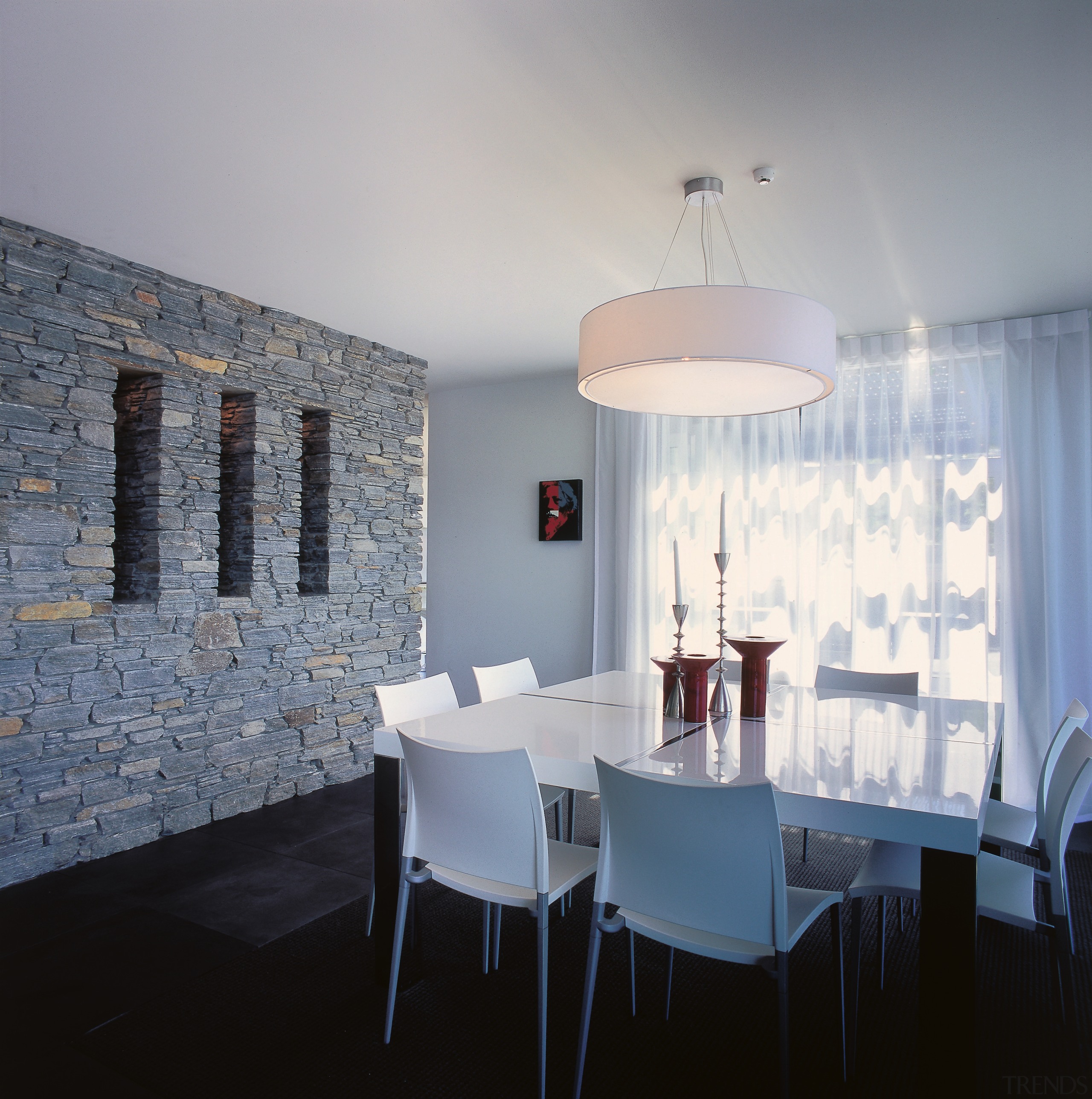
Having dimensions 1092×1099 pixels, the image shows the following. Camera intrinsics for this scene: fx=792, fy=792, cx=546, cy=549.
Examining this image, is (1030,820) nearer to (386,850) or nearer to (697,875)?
(697,875)

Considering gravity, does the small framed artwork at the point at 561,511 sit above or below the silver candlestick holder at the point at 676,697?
above

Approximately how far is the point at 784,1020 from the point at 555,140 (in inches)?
90.9

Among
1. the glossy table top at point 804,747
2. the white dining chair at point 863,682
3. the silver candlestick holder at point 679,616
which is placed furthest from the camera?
the white dining chair at point 863,682

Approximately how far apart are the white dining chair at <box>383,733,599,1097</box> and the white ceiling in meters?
1.69

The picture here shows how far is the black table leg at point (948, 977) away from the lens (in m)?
1.46

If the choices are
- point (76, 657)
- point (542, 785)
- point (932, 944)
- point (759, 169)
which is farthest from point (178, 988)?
point (759, 169)

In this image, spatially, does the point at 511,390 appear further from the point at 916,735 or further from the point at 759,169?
the point at 916,735

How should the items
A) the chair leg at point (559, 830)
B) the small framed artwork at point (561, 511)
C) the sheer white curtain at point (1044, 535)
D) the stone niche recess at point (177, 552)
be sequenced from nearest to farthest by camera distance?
the chair leg at point (559, 830), the stone niche recess at point (177, 552), the sheer white curtain at point (1044, 535), the small framed artwork at point (561, 511)

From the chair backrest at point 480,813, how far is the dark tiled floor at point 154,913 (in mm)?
849

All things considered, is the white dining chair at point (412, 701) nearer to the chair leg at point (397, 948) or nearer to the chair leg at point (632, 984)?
the chair leg at point (397, 948)

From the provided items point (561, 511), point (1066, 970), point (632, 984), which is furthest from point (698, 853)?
point (561, 511)

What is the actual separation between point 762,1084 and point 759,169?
2510 millimetres

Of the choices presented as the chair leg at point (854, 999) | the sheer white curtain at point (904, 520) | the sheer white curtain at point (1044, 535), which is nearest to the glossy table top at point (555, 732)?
the chair leg at point (854, 999)

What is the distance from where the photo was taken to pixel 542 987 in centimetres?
174
